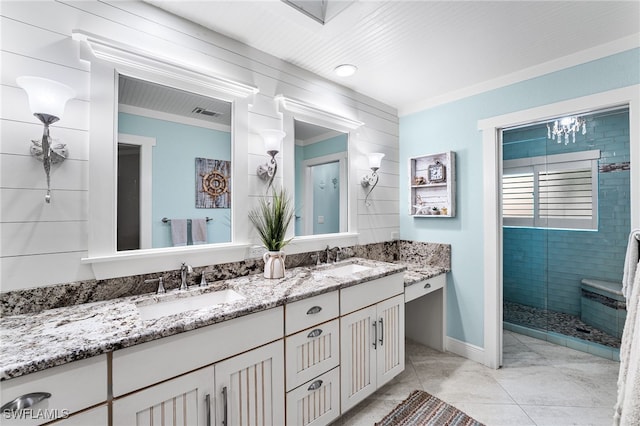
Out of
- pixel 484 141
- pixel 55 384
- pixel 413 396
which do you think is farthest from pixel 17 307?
pixel 484 141

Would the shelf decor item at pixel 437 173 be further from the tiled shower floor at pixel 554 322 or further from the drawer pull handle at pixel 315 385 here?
the drawer pull handle at pixel 315 385

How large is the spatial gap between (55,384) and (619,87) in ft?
10.8

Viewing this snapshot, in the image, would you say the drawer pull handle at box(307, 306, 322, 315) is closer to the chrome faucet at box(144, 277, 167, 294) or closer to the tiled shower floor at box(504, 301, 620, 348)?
the chrome faucet at box(144, 277, 167, 294)

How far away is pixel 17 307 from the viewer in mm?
1229

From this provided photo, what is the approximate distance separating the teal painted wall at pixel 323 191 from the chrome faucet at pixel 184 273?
85cm

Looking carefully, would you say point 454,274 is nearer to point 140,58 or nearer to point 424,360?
point 424,360

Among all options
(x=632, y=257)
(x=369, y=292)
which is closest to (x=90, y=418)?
(x=369, y=292)

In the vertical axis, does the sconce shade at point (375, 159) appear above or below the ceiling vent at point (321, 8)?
below

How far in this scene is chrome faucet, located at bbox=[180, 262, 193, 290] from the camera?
5.39ft

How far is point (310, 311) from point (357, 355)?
1.82ft

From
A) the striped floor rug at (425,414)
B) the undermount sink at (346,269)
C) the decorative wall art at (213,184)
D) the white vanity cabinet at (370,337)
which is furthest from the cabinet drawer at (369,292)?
the decorative wall art at (213,184)

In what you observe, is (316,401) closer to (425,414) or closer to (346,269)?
(425,414)

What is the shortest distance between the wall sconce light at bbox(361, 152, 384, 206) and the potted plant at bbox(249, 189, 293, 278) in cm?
98

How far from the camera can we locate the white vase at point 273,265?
1887mm
